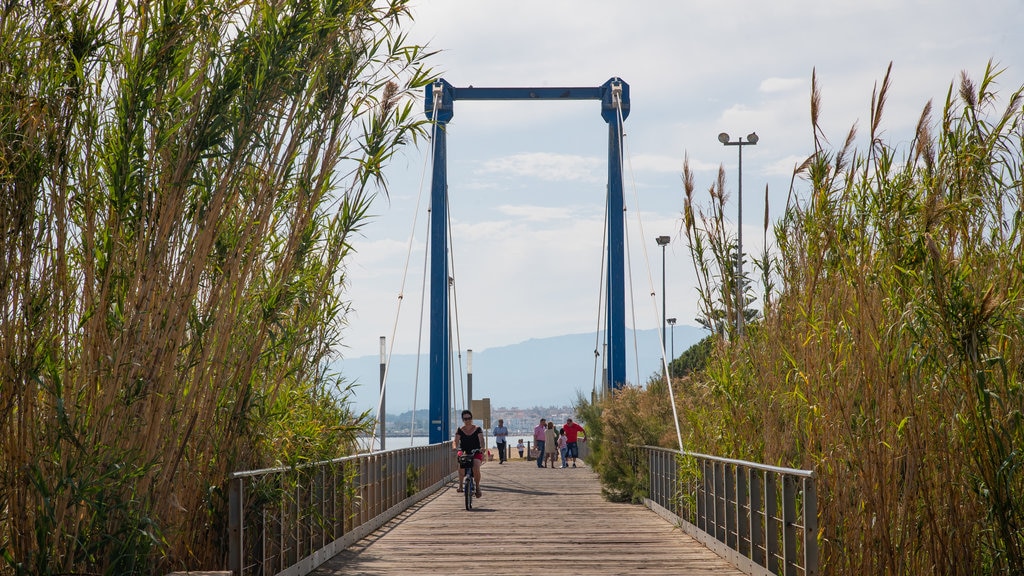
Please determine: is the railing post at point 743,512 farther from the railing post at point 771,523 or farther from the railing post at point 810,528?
the railing post at point 810,528

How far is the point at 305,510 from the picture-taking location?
7898 mm

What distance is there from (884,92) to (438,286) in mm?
18155

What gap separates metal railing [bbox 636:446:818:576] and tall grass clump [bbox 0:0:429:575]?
310cm

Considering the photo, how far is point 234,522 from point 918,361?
12.5ft

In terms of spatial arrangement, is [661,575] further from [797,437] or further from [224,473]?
[224,473]

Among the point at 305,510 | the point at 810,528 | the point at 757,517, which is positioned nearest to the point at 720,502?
the point at 757,517

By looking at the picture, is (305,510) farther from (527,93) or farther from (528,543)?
(527,93)

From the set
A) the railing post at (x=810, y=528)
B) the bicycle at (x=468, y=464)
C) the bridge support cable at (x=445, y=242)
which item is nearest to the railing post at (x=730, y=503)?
the railing post at (x=810, y=528)

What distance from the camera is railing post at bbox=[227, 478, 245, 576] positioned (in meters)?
6.39


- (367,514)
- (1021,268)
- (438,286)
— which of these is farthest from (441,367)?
(1021,268)

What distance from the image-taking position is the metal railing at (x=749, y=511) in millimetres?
6188

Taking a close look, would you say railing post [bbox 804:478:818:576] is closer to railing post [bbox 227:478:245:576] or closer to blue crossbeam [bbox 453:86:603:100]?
railing post [bbox 227:478:245:576]

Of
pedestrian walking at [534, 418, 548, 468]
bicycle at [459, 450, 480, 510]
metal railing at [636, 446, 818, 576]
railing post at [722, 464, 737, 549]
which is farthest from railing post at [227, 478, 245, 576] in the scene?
pedestrian walking at [534, 418, 548, 468]

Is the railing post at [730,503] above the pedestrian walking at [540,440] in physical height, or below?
above
